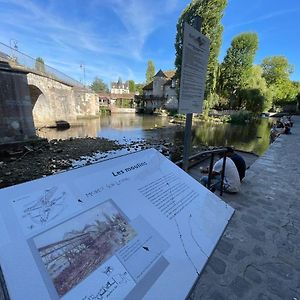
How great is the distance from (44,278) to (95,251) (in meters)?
0.30

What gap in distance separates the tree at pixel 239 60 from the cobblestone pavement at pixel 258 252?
3246cm

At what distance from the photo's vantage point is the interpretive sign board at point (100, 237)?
3.57 feet

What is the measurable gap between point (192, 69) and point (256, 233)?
2.43m

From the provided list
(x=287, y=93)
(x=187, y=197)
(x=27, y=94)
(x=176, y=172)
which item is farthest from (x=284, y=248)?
(x=287, y=93)

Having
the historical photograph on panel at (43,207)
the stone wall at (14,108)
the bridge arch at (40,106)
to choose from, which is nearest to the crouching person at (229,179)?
the historical photograph on panel at (43,207)

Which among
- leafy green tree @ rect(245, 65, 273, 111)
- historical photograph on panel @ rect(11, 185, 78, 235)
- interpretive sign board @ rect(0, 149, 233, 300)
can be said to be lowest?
interpretive sign board @ rect(0, 149, 233, 300)

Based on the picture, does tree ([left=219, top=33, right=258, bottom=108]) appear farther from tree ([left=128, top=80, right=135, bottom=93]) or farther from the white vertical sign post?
tree ([left=128, top=80, right=135, bottom=93])

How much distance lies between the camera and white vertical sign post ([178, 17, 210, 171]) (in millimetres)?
2476

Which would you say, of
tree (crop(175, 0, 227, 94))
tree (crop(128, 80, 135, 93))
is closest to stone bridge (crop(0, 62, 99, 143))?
tree (crop(175, 0, 227, 94))

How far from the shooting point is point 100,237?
1.34 m

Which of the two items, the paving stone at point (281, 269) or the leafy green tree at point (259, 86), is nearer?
the paving stone at point (281, 269)

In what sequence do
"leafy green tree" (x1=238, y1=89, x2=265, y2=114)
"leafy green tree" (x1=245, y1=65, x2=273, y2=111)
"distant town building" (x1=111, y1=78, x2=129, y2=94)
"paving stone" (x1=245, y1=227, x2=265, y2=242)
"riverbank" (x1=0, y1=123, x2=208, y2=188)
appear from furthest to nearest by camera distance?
"distant town building" (x1=111, y1=78, x2=129, y2=94) → "leafy green tree" (x1=245, y1=65, x2=273, y2=111) → "leafy green tree" (x1=238, y1=89, x2=265, y2=114) → "riverbank" (x1=0, y1=123, x2=208, y2=188) → "paving stone" (x1=245, y1=227, x2=265, y2=242)

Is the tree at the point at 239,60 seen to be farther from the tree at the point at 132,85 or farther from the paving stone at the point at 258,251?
the tree at the point at 132,85

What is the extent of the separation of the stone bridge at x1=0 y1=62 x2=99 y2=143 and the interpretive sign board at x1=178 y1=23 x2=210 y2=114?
10.9 m
